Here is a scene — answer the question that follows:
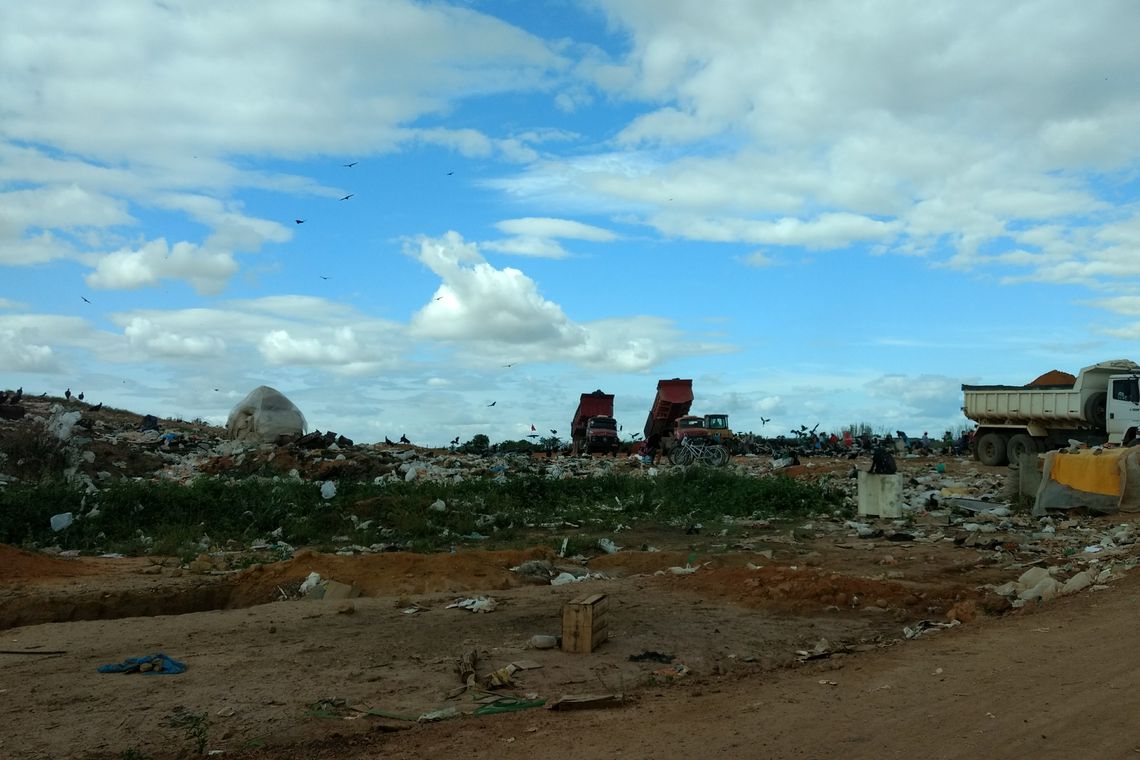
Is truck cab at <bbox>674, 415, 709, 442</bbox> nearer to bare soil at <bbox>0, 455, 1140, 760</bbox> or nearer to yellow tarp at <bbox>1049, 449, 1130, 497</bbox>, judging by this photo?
yellow tarp at <bbox>1049, 449, 1130, 497</bbox>

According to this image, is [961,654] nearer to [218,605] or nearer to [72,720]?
[72,720]

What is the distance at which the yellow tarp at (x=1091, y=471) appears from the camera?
1345 cm

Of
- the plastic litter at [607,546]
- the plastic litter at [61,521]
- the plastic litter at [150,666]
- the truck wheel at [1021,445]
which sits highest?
the truck wheel at [1021,445]

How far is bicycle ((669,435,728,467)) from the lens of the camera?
2428 cm

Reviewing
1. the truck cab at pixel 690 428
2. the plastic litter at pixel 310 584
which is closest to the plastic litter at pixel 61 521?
the plastic litter at pixel 310 584

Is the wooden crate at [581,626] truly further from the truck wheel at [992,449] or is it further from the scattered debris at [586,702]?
the truck wheel at [992,449]

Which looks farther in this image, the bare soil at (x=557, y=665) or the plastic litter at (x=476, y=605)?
the plastic litter at (x=476, y=605)

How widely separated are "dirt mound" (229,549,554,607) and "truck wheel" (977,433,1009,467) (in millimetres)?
17676

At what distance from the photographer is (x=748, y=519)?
47.8 feet

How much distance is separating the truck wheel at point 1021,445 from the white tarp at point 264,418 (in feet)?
59.5

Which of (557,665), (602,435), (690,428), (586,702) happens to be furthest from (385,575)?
(602,435)

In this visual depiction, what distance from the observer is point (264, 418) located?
23.5 m

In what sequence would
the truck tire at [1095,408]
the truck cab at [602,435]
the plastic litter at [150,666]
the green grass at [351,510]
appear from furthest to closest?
the truck cab at [602,435] → the truck tire at [1095,408] → the green grass at [351,510] → the plastic litter at [150,666]

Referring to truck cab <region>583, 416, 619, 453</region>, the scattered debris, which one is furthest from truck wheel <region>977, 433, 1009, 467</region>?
the scattered debris
